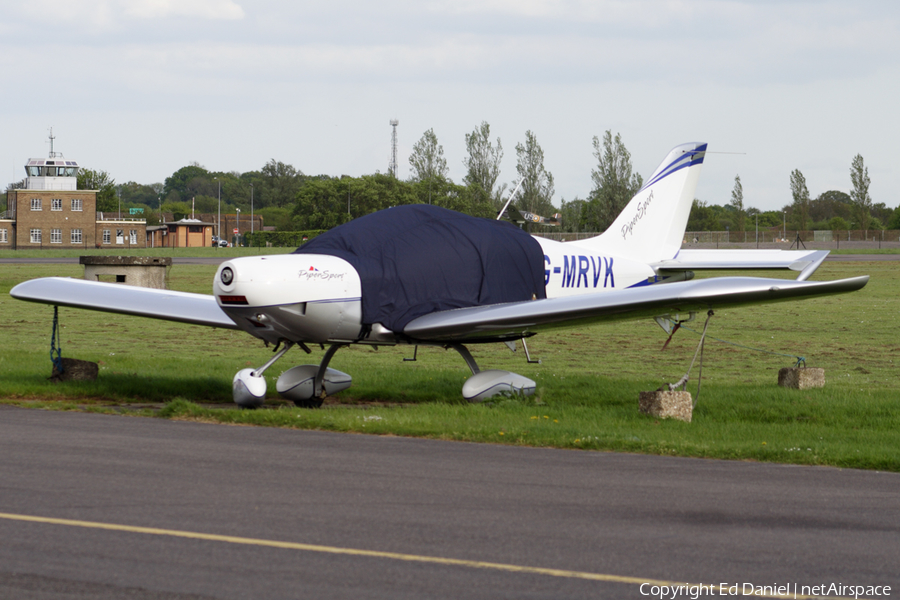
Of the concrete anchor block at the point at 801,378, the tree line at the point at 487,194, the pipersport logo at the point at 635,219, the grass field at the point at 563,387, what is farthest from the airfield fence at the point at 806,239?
the concrete anchor block at the point at 801,378

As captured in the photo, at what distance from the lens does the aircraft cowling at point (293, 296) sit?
1089cm

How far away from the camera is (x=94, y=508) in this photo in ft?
21.2

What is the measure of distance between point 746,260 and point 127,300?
9.17m

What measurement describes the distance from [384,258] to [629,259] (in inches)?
232

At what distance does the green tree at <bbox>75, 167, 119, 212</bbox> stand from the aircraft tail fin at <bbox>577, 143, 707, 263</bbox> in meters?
147

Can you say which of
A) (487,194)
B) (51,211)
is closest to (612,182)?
(487,194)

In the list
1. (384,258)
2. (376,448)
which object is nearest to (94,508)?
(376,448)

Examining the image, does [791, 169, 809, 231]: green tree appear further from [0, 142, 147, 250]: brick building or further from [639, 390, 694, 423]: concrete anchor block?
[639, 390, 694, 423]: concrete anchor block

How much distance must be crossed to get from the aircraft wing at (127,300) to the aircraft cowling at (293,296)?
2.04 m

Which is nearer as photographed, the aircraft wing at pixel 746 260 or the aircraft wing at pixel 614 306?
the aircraft wing at pixel 614 306

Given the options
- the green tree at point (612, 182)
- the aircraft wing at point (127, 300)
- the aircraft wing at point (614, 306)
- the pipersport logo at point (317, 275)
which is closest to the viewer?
the aircraft wing at point (614, 306)

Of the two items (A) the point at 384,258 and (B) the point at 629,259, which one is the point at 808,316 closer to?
(B) the point at 629,259

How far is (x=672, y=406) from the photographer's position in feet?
36.7

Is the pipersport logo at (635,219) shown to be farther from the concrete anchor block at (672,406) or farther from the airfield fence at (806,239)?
the airfield fence at (806,239)
